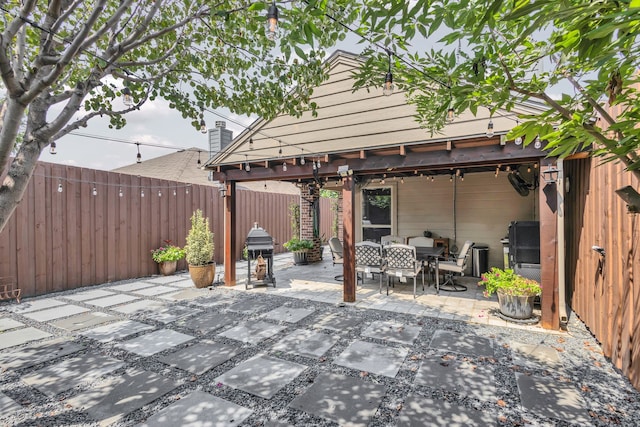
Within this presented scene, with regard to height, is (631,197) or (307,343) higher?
(631,197)

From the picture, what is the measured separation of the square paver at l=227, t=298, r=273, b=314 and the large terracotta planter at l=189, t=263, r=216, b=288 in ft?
4.80

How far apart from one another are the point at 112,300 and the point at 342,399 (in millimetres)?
4917

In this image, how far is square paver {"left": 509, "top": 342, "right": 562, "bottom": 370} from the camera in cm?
297

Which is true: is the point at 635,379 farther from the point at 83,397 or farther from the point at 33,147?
the point at 33,147

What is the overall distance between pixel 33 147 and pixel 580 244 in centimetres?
649

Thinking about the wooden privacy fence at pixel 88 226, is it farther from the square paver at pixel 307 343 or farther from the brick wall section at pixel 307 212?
the square paver at pixel 307 343

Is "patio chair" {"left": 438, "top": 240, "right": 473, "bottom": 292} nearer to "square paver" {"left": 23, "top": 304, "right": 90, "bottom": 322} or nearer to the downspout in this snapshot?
the downspout

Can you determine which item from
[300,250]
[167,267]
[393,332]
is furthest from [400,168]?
[167,267]

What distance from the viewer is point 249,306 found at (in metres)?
4.98

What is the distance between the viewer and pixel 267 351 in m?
3.32

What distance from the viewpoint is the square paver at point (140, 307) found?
4.79 m

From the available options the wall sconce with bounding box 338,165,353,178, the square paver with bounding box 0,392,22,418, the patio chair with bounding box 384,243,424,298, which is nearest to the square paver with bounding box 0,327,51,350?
the square paver with bounding box 0,392,22,418

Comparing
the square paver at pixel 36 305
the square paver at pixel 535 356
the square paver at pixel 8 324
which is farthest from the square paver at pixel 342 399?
Answer: the square paver at pixel 36 305

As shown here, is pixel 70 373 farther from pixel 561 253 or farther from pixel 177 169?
pixel 177 169
